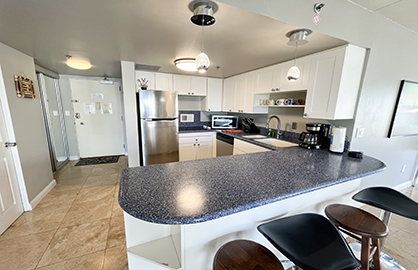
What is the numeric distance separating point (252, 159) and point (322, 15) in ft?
4.59

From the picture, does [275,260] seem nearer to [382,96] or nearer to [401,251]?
[401,251]

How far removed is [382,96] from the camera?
6.84 feet

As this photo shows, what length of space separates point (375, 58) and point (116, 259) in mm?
3499

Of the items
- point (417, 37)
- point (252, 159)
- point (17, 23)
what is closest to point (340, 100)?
point (252, 159)

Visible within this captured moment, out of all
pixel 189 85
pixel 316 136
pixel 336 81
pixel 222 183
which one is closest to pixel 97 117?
pixel 189 85

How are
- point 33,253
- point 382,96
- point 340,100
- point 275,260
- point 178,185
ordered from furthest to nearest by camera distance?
point 382,96, point 340,100, point 33,253, point 178,185, point 275,260

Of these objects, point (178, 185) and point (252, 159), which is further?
point (252, 159)

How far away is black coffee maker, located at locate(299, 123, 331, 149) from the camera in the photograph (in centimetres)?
206

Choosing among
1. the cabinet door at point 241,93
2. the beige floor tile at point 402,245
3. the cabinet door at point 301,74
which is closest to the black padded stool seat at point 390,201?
the beige floor tile at point 402,245

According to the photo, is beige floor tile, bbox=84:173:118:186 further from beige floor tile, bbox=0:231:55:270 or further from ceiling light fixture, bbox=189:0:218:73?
ceiling light fixture, bbox=189:0:218:73

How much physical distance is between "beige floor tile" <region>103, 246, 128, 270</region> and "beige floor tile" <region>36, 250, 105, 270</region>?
0.05 meters

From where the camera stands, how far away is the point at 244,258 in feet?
2.64

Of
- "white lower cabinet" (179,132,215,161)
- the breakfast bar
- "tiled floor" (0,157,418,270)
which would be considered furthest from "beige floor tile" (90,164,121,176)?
the breakfast bar

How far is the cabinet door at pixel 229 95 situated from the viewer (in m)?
3.53
